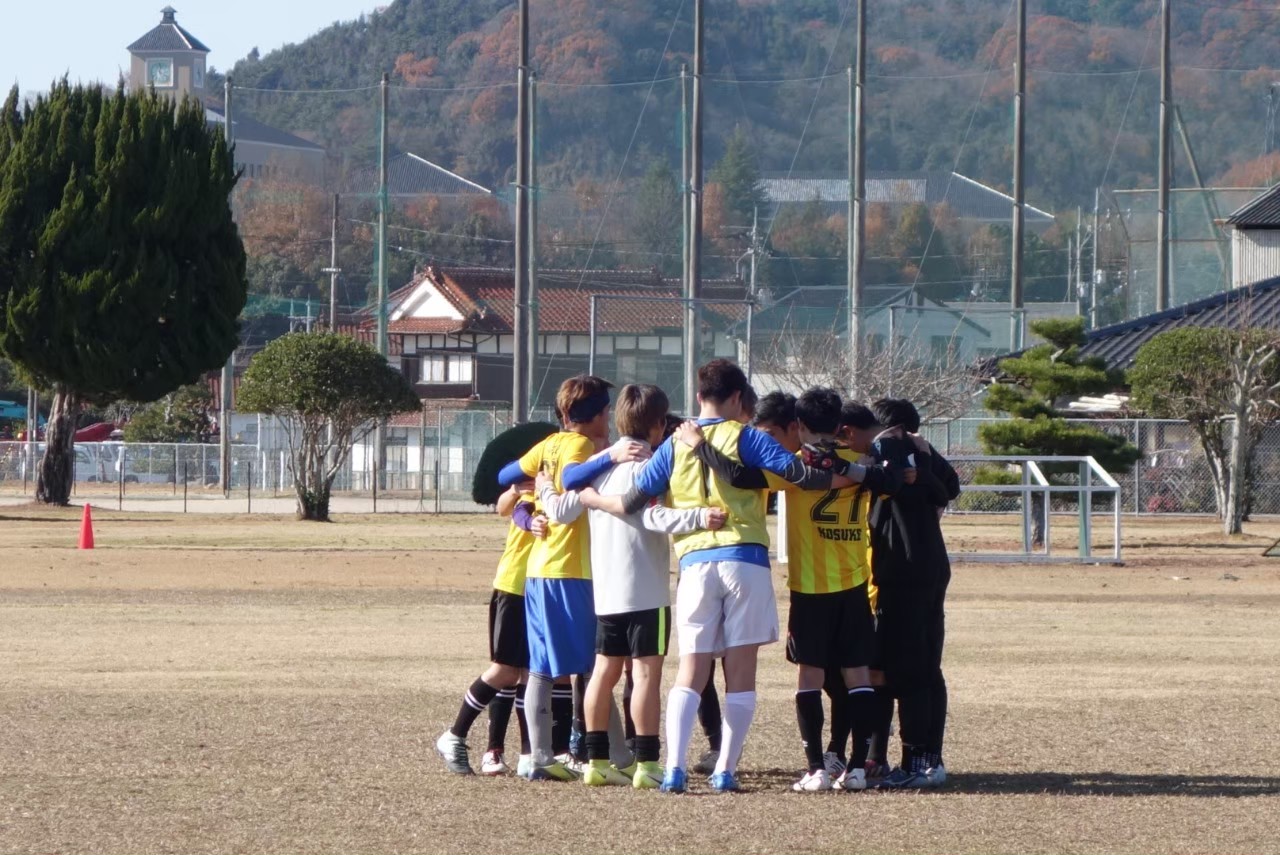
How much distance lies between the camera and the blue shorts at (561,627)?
7422 millimetres

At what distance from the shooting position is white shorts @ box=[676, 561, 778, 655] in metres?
7.11

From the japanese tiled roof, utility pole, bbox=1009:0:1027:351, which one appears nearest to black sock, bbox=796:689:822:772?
utility pole, bbox=1009:0:1027:351

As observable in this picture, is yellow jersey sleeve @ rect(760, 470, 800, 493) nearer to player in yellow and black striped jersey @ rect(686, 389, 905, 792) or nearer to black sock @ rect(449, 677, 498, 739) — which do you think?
player in yellow and black striped jersey @ rect(686, 389, 905, 792)

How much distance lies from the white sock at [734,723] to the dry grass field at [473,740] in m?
0.16

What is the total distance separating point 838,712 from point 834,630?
1.39ft

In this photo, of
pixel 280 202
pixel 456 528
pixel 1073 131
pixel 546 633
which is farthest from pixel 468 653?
pixel 1073 131

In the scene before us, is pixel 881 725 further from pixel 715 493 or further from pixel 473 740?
pixel 473 740

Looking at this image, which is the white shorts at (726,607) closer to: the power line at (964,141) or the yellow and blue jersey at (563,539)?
the yellow and blue jersey at (563,539)

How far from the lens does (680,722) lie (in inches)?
283

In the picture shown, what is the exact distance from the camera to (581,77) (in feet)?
398

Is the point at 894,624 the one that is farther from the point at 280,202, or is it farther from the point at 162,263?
the point at 280,202

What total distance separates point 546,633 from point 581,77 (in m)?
116

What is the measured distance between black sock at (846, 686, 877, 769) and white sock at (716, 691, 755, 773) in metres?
0.47

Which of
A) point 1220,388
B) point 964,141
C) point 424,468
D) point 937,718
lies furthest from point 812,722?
point 964,141
